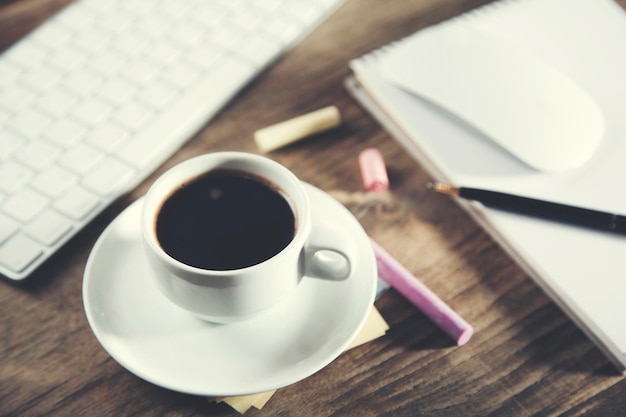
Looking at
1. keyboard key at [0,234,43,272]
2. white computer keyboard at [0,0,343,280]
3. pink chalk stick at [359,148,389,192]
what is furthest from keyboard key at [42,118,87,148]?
pink chalk stick at [359,148,389,192]

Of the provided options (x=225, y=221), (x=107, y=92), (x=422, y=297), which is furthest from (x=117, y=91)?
(x=422, y=297)

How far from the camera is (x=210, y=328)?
0.45 meters

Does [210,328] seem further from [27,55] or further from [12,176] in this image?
[27,55]

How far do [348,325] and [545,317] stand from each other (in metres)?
0.18

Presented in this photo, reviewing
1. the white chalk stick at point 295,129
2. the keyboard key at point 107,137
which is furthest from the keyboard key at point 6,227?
the white chalk stick at point 295,129

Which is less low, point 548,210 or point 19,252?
point 548,210

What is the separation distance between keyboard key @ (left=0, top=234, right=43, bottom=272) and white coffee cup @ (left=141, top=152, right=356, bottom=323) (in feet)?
0.44

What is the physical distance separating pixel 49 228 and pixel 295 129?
0.84 ft

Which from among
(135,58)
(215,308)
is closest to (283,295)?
(215,308)

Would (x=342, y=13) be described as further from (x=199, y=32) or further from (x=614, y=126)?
(x=614, y=126)

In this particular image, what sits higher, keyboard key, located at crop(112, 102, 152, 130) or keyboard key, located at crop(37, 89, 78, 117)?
keyboard key, located at crop(112, 102, 152, 130)

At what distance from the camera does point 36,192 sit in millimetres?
525

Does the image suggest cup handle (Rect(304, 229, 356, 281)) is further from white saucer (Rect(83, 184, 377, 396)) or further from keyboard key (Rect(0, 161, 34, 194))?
keyboard key (Rect(0, 161, 34, 194))

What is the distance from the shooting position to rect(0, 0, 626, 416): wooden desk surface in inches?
17.3
